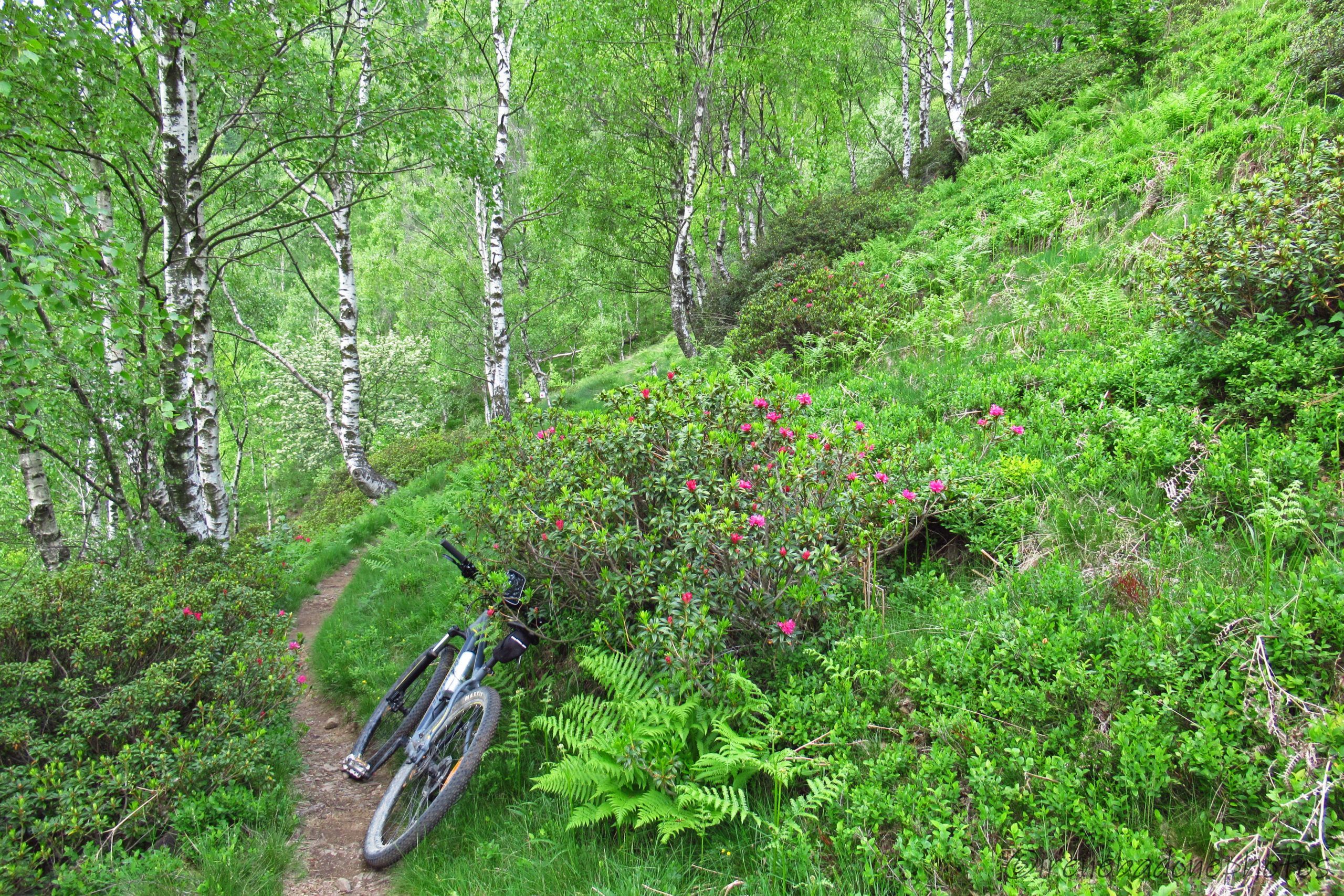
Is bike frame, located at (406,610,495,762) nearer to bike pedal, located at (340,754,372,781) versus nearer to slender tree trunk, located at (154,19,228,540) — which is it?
bike pedal, located at (340,754,372,781)

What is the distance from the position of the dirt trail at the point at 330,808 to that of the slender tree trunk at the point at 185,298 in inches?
90.2

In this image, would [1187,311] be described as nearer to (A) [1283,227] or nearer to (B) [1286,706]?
(A) [1283,227]

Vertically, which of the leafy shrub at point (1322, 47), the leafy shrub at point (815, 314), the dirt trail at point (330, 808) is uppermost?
the leafy shrub at point (1322, 47)

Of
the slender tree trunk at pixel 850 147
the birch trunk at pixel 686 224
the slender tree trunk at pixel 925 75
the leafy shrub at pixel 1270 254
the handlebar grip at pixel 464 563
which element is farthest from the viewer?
the slender tree trunk at pixel 850 147

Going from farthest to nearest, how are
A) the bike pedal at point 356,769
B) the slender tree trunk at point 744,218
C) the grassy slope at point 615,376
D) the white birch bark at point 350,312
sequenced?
the grassy slope at point 615,376, the slender tree trunk at point 744,218, the white birch bark at point 350,312, the bike pedal at point 356,769

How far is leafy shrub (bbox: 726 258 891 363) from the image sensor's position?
8047 millimetres

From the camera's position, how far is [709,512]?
10.9 ft

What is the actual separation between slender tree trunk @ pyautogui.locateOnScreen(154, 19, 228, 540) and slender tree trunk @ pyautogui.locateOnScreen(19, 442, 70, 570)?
1.53 m

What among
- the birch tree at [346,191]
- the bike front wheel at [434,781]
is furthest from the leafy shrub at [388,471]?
the bike front wheel at [434,781]

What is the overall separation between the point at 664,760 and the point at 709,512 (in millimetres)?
1224

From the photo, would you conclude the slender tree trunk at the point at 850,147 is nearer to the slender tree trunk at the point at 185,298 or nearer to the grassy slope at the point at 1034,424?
the grassy slope at the point at 1034,424

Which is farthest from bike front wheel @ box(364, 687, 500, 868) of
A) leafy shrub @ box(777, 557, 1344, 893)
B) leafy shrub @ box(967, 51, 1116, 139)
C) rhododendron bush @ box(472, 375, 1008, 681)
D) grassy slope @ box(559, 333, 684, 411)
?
leafy shrub @ box(967, 51, 1116, 139)

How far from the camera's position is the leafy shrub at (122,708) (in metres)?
3.05

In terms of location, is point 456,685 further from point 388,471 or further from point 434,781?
point 388,471
